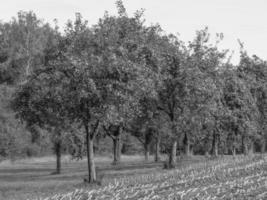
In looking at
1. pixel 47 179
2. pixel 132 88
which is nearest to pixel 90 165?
pixel 132 88

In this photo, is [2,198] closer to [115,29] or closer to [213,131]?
[115,29]

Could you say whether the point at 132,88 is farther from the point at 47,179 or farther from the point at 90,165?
the point at 47,179

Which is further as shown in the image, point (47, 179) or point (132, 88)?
point (47, 179)

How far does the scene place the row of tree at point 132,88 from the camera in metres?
33.6

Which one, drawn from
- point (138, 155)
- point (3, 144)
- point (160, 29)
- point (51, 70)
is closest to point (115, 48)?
point (51, 70)

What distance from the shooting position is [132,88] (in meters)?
33.9

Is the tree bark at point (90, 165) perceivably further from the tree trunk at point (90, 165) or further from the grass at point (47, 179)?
the grass at point (47, 179)

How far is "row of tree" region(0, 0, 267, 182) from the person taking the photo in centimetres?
3359

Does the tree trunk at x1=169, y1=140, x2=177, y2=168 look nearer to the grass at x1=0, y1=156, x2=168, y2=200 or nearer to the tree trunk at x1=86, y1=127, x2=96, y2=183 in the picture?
the grass at x1=0, y1=156, x2=168, y2=200

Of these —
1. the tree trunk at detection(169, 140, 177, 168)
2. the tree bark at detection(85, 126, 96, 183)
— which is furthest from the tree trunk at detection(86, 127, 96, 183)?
the tree trunk at detection(169, 140, 177, 168)

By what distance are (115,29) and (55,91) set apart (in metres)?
5.67

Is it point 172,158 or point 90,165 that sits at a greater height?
point 172,158

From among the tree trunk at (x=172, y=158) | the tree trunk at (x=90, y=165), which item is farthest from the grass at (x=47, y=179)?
the tree trunk at (x=172, y=158)

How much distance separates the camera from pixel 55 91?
34.2 m
